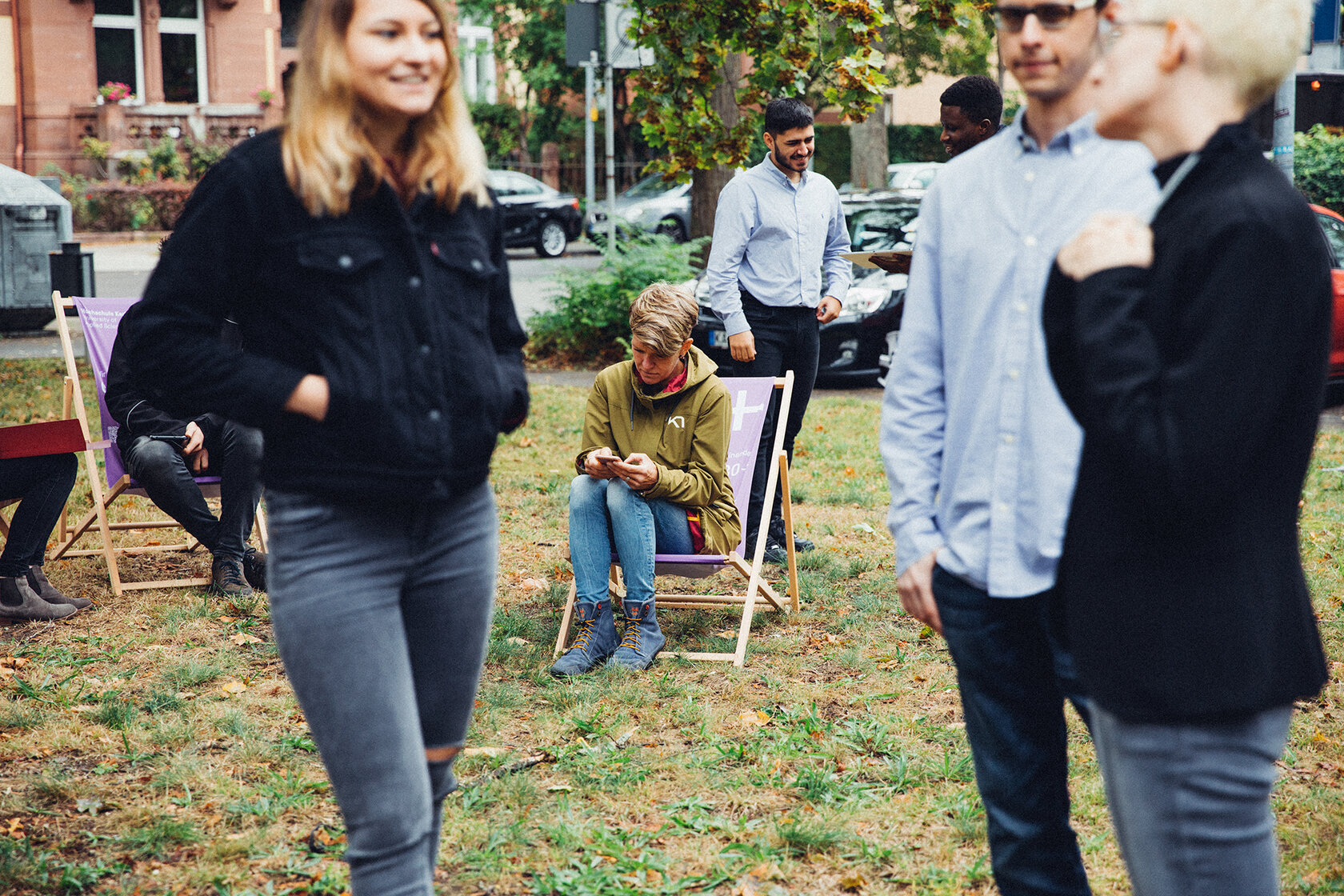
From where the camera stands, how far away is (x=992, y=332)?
7.11ft

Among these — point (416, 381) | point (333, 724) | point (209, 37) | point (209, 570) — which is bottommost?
point (209, 570)

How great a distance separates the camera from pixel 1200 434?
154 centimetres

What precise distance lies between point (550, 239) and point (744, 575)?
20.9m

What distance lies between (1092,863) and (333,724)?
2127 mm

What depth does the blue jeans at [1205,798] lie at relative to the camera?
163 cm

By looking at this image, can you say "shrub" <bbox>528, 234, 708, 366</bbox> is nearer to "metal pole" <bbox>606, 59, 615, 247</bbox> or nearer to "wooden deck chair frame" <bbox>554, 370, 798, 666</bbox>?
"metal pole" <bbox>606, 59, 615, 247</bbox>

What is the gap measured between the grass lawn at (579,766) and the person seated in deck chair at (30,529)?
0.12 meters

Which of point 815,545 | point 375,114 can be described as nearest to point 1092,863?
point 375,114

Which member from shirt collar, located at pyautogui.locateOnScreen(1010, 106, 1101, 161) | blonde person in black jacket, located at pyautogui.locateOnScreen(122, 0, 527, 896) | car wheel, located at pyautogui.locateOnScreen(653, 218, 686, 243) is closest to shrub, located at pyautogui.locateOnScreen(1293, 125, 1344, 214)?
car wheel, located at pyautogui.locateOnScreen(653, 218, 686, 243)

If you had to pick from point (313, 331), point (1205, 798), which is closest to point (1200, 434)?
point (1205, 798)

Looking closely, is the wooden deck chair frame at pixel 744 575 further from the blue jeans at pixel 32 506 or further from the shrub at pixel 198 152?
the shrub at pixel 198 152

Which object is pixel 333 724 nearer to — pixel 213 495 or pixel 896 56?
pixel 213 495

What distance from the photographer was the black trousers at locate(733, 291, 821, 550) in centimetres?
616

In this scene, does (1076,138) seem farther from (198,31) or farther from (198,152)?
(198,31)
